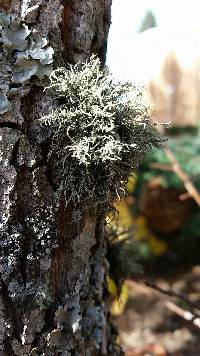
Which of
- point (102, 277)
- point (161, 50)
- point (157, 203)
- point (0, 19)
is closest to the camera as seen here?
point (0, 19)

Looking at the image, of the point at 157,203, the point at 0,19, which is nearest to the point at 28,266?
the point at 0,19

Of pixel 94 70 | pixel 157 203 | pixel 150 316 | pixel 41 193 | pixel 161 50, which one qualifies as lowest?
pixel 41 193

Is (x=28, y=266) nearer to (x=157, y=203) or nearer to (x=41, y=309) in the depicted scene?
(x=41, y=309)
